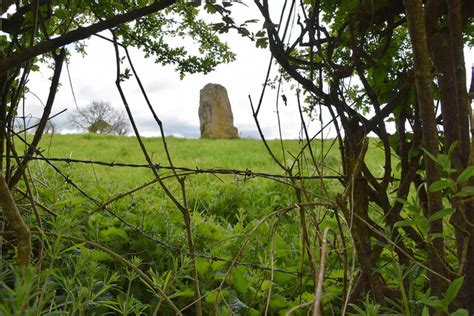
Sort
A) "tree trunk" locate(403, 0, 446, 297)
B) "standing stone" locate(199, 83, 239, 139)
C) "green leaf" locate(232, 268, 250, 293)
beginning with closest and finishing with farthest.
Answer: "tree trunk" locate(403, 0, 446, 297) < "green leaf" locate(232, 268, 250, 293) < "standing stone" locate(199, 83, 239, 139)

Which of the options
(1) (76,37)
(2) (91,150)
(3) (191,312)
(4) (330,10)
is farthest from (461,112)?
(2) (91,150)

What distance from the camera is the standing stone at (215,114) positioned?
1850 centimetres

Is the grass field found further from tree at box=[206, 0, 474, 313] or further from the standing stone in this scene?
the standing stone

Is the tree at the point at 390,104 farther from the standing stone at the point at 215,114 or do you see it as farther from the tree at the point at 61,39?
→ the standing stone at the point at 215,114

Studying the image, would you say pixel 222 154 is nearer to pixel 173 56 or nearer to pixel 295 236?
pixel 295 236

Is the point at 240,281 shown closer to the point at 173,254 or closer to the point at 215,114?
the point at 173,254

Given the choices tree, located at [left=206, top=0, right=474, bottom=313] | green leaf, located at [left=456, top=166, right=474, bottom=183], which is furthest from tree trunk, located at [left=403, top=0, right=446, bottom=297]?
green leaf, located at [left=456, top=166, right=474, bottom=183]

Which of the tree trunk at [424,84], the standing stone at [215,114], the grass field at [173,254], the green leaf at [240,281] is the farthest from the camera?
the standing stone at [215,114]

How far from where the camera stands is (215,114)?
62.1 feet

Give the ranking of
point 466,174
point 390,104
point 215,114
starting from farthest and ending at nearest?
point 215,114, point 390,104, point 466,174

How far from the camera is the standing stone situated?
18500 millimetres

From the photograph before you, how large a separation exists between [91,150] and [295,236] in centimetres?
770

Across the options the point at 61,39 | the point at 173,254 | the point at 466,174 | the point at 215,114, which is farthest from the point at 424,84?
the point at 215,114

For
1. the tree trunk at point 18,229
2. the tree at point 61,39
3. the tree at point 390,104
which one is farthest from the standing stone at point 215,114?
the tree trunk at point 18,229
